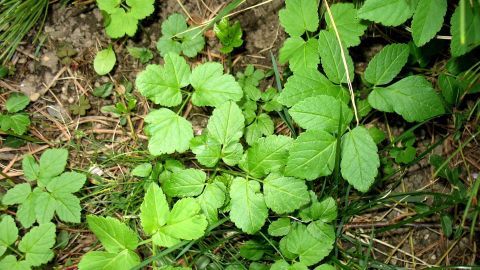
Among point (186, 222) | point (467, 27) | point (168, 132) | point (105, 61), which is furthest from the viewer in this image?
point (105, 61)

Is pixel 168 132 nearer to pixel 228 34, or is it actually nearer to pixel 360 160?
pixel 228 34

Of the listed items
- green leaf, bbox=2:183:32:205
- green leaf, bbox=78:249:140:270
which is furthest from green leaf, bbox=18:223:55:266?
green leaf, bbox=78:249:140:270

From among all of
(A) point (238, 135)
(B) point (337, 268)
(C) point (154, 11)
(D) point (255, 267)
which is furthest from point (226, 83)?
(B) point (337, 268)

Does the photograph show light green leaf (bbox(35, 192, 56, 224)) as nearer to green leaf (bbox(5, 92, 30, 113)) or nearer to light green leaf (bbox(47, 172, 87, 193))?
light green leaf (bbox(47, 172, 87, 193))

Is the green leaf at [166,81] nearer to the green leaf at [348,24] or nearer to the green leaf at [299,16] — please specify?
the green leaf at [299,16]

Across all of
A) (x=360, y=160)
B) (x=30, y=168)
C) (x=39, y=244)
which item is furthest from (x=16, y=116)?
(x=360, y=160)
